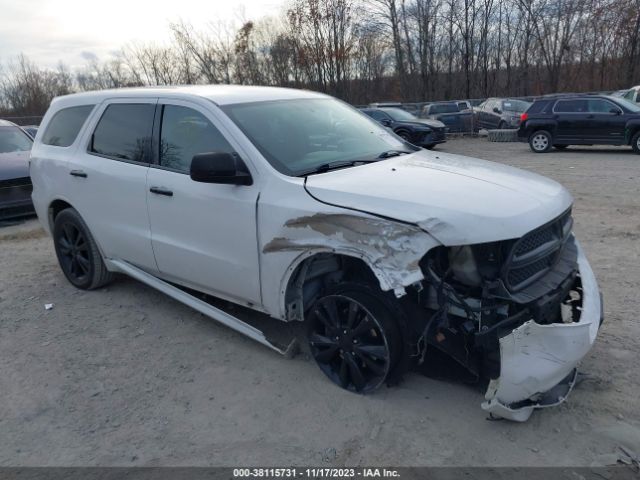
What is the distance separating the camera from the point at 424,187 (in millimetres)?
2971

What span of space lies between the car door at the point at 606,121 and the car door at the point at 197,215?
45.8 feet

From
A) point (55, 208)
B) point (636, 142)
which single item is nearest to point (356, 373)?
point (55, 208)

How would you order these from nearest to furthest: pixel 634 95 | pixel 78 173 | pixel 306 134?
pixel 306 134, pixel 78 173, pixel 634 95

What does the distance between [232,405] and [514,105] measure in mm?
22018

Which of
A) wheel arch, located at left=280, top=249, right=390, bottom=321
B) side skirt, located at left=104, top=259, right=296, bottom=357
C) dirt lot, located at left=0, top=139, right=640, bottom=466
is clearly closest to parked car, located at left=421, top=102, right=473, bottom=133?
dirt lot, located at left=0, top=139, right=640, bottom=466

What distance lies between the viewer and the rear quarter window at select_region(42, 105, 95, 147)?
489 cm

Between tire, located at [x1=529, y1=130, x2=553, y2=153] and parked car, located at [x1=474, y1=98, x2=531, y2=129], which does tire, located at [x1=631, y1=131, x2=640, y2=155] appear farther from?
parked car, located at [x1=474, y1=98, x2=531, y2=129]

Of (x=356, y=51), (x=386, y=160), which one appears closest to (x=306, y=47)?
(x=356, y=51)

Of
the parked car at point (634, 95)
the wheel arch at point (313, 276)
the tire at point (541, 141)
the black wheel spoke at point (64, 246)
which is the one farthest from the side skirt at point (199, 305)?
the parked car at point (634, 95)

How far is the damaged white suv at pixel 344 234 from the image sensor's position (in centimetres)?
269

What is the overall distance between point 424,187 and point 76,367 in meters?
2.85

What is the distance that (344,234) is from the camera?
9.50ft

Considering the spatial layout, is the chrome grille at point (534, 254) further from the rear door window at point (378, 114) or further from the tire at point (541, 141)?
the rear door window at point (378, 114)

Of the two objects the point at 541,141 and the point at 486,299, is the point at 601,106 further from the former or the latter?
the point at 486,299
